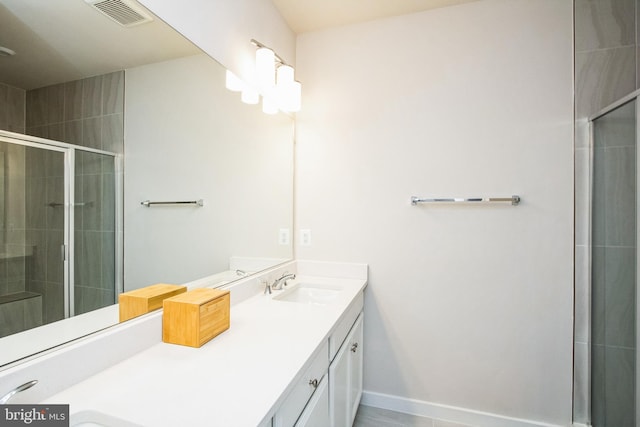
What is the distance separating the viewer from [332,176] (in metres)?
1.98

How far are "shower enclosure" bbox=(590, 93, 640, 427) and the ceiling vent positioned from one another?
2035 mm

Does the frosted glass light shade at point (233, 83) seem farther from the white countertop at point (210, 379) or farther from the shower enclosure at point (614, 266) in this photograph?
the shower enclosure at point (614, 266)

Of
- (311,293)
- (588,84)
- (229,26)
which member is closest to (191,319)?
(311,293)

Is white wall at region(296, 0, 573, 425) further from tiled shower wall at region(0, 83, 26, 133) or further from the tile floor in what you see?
tiled shower wall at region(0, 83, 26, 133)

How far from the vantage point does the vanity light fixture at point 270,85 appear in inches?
61.7

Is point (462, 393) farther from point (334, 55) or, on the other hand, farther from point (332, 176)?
point (334, 55)

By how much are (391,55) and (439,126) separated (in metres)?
0.55

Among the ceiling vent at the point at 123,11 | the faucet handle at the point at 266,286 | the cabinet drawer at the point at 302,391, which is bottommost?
the cabinet drawer at the point at 302,391

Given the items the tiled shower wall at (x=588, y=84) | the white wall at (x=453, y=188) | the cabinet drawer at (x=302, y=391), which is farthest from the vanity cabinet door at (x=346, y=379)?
the tiled shower wall at (x=588, y=84)

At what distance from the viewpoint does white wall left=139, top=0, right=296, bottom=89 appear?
3.67ft

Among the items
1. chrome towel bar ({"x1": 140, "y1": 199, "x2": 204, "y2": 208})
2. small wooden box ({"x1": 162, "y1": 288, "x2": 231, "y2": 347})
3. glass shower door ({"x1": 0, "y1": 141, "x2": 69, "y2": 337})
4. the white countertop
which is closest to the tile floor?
the white countertop

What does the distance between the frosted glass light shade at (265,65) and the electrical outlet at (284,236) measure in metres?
0.90

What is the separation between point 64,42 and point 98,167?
0.35 metres

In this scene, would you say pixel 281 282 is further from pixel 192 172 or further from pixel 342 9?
pixel 342 9
